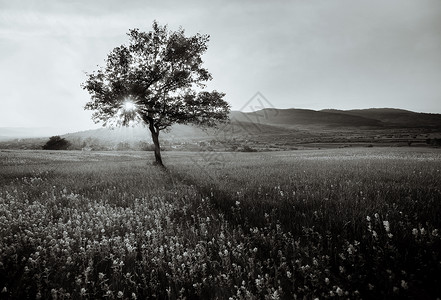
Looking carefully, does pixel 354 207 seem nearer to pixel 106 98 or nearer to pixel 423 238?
pixel 423 238

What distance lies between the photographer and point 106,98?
16594mm

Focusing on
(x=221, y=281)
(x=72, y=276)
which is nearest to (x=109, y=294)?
(x=72, y=276)

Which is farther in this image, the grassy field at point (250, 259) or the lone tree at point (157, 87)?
the lone tree at point (157, 87)

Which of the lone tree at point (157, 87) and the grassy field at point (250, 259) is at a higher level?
the lone tree at point (157, 87)

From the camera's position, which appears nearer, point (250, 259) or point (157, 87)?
point (250, 259)

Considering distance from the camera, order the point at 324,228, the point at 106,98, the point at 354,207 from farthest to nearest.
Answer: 1. the point at 106,98
2. the point at 354,207
3. the point at 324,228

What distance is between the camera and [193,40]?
703 inches

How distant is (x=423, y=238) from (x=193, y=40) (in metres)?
18.4

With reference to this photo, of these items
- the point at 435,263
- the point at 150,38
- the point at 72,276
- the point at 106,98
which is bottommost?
the point at 72,276

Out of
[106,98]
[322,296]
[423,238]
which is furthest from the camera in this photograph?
[106,98]

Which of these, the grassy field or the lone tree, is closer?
the grassy field

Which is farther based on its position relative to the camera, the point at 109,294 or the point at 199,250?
the point at 199,250

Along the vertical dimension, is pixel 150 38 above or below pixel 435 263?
above

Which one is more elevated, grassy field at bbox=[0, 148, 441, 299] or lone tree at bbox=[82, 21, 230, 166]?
lone tree at bbox=[82, 21, 230, 166]
